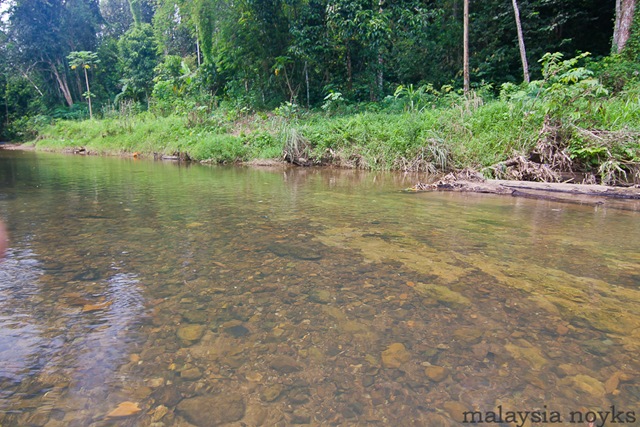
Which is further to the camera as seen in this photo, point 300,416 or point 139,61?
point 139,61

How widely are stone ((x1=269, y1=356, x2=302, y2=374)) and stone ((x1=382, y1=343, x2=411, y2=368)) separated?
14.0 inches

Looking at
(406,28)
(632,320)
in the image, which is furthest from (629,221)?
(406,28)

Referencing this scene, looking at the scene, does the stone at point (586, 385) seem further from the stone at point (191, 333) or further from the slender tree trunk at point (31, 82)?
the slender tree trunk at point (31, 82)

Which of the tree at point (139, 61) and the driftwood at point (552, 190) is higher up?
Result: the tree at point (139, 61)

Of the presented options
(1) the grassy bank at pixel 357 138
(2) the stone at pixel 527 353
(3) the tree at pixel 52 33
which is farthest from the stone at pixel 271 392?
(3) the tree at pixel 52 33

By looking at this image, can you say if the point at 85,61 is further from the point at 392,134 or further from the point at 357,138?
the point at 392,134

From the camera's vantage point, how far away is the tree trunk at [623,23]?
11.6 m

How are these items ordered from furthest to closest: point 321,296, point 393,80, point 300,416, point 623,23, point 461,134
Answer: point 393,80
point 623,23
point 461,134
point 321,296
point 300,416

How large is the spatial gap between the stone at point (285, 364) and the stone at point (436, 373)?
50 cm

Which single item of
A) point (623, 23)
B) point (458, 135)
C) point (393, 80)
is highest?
point (623, 23)

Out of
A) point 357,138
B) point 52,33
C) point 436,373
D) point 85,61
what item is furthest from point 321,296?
point 52,33

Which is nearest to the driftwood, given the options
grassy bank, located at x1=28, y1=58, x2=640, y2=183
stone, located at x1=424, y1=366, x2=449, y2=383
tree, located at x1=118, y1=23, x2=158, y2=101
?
grassy bank, located at x1=28, y1=58, x2=640, y2=183

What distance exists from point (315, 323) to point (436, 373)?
23.7 inches

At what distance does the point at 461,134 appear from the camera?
7973mm
